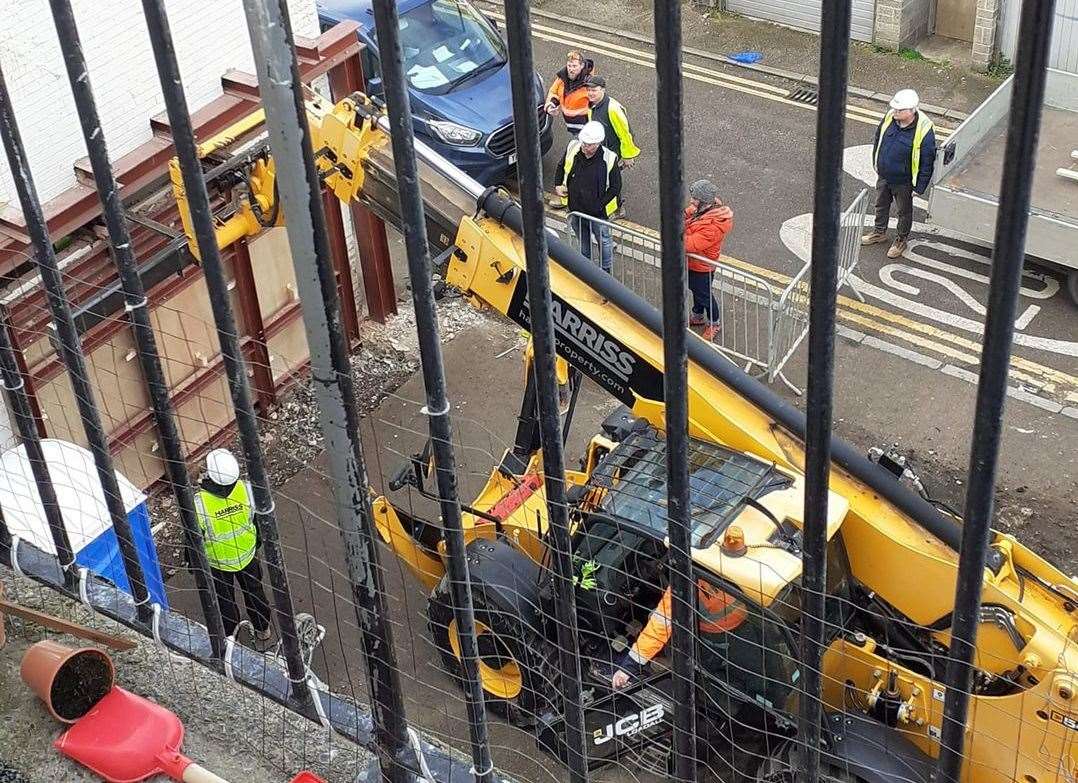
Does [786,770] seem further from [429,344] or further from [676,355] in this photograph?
[676,355]

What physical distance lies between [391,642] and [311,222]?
1081 mm

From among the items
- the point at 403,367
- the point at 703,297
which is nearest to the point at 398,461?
the point at 403,367

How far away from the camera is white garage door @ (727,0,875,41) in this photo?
16.4 m

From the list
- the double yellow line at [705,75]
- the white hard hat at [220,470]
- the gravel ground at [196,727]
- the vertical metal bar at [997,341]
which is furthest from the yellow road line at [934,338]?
the vertical metal bar at [997,341]

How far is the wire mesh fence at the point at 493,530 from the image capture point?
265cm

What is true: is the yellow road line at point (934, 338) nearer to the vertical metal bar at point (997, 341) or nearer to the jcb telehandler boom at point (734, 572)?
the jcb telehandler boom at point (734, 572)

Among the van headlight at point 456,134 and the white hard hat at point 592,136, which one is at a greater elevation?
the white hard hat at point 592,136

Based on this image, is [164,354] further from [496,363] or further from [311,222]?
[311,222]

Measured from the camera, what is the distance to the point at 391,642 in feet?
10.2

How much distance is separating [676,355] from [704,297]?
360 inches

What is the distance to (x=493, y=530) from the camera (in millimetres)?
8031

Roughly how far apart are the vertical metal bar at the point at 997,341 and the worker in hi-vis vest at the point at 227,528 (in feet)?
19.5

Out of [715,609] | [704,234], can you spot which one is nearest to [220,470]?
[715,609]

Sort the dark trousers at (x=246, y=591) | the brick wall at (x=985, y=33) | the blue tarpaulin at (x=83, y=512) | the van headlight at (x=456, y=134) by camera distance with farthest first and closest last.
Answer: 1. the brick wall at (x=985, y=33)
2. the van headlight at (x=456, y=134)
3. the dark trousers at (x=246, y=591)
4. the blue tarpaulin at (x=83, y=512)
